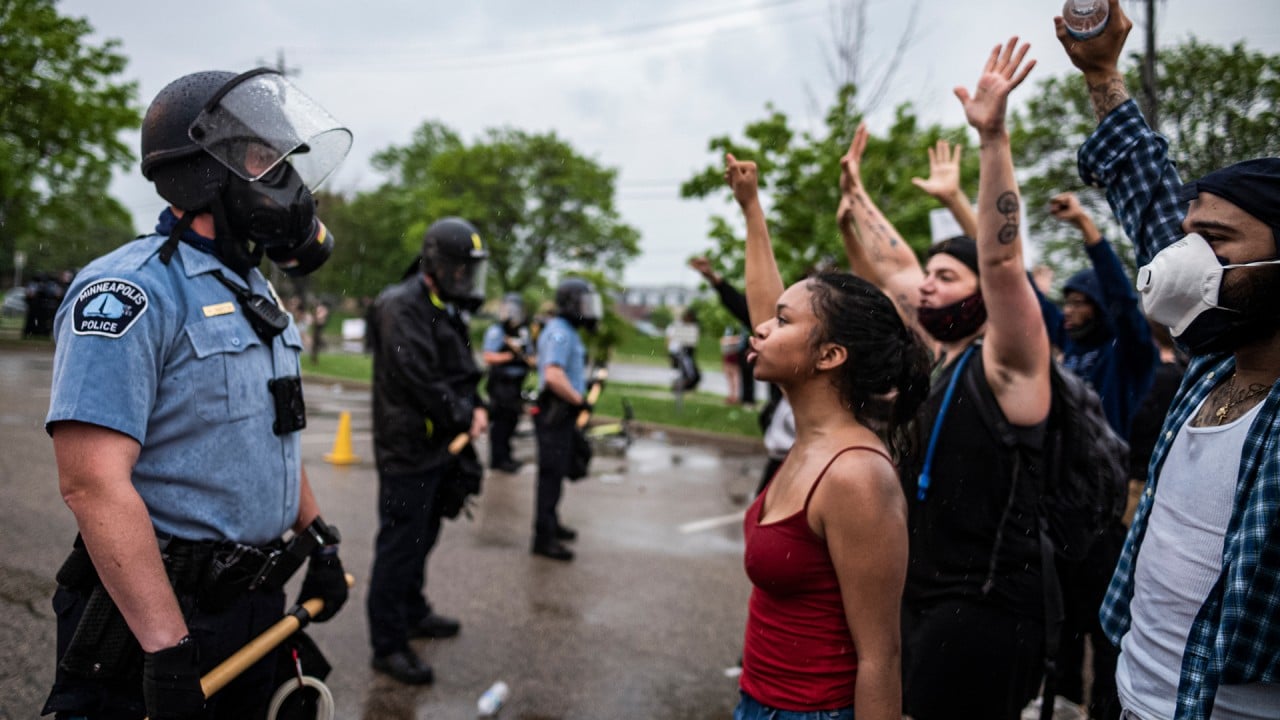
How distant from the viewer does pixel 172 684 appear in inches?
64.6

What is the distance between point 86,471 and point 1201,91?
7.60 metres

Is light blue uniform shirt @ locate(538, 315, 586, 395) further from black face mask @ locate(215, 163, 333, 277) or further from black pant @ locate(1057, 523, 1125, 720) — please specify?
black face mask @ locate(215, 163, 333, 277)

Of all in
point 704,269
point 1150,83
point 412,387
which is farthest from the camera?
point 1150,83

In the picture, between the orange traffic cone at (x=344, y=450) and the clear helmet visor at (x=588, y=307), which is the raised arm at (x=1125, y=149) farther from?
the orange traffic cone at (x=344, y=450)

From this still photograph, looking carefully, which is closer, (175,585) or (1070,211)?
(175,585)

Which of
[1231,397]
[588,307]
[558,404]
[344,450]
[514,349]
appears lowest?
[344,450]

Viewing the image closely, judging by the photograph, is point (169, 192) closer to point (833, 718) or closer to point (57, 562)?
point (833, 718)

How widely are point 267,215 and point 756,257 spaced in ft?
5.02

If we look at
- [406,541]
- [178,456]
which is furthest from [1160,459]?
[406,541]

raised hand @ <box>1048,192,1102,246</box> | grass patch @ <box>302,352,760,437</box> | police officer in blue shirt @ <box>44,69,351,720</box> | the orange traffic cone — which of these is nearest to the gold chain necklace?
raised hand @ <box>1048,192,1102,246</box>

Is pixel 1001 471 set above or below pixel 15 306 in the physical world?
below

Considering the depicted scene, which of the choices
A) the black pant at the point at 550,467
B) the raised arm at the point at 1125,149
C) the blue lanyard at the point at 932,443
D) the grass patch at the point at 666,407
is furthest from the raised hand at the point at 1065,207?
the grass patch at the point at 666,407

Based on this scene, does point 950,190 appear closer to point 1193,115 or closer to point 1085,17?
point 1085,17

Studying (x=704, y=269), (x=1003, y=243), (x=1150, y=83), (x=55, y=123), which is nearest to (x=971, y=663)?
(x=1003, y=243)
